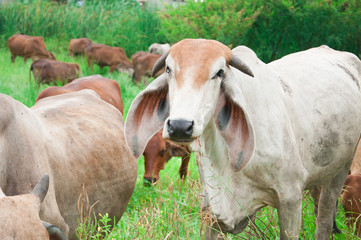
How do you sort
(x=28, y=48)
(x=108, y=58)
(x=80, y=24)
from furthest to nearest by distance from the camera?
(x=80, y=24)
(x=28, y=48)
(x=108, y=58)

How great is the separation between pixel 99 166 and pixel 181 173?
268 centimetres

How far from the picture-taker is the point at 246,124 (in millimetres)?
3047

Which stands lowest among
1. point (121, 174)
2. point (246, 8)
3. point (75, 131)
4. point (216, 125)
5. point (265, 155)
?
point (246, 8)

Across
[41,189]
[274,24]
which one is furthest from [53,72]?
[41,189]

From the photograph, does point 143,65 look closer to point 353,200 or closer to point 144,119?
point 353,200

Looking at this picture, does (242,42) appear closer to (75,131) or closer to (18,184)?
(75,131)

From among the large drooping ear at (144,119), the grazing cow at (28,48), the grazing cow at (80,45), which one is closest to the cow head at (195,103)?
the large drooping ear at (144,119)

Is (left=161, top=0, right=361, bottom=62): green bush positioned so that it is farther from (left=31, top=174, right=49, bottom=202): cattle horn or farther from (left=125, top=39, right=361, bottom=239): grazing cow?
(left=31, top=174, right=49, bottom=202): cattle horn

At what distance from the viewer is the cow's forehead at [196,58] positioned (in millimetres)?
2849

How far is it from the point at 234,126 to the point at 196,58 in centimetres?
49

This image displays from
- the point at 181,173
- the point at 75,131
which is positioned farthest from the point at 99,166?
the point at 181,173

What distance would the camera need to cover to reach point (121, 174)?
4371mm

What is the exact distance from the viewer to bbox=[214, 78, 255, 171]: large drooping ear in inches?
119

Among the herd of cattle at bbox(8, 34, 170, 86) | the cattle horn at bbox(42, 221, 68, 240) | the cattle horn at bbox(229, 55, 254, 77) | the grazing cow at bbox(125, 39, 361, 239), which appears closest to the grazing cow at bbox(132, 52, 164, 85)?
the herd of cattle at bbox(8, 34, 170, 86)
